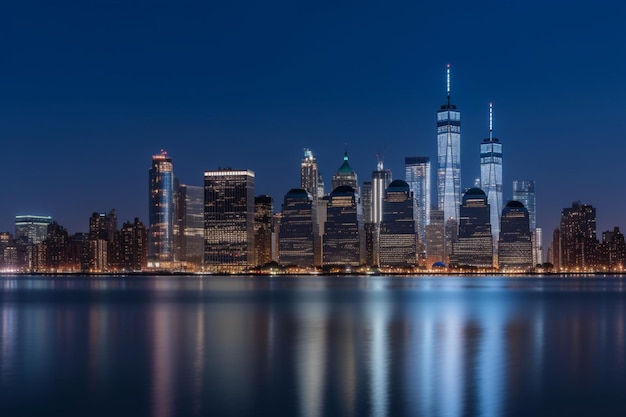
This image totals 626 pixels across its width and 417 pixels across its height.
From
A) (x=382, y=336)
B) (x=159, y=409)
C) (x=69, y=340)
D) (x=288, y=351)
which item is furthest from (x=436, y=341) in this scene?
(x=159, y=409)

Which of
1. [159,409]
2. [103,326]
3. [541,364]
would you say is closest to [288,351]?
[541,364]

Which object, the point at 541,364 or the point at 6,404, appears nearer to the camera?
the point at 6,404

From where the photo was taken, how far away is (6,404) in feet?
90.8

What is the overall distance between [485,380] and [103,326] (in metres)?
35.1

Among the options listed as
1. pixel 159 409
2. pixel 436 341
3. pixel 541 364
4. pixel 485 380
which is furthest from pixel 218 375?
pixel 436 341

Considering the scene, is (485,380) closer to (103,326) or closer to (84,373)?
(84,373)

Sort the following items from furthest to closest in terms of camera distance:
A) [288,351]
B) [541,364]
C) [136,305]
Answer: [136,305] < [288,351] < [541,364]

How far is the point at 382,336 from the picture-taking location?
51.5 meters

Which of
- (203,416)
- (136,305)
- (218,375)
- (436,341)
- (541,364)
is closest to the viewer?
(203,416)

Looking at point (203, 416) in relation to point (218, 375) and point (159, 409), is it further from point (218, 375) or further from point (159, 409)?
point (218, 375)

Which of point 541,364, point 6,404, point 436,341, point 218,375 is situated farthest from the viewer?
point 436,341

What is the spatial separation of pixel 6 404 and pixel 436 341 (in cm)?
2711

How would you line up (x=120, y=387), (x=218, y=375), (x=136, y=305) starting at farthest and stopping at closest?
(x=136, y=305), (x=218, y=375), (x=120, y=387)

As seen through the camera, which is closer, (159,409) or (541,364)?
(159,409)
